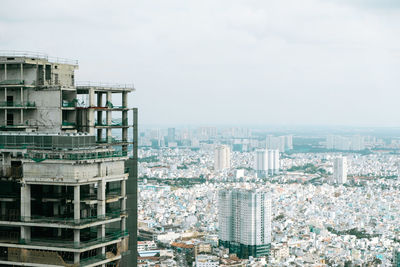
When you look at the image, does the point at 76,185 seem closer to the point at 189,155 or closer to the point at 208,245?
the point at 208,245

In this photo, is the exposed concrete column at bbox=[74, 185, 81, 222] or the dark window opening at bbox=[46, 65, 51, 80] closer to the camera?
the exposed concrete column at bbox=[74, 185, 81, 222]

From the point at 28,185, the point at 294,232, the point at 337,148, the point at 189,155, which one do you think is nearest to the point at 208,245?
the point at 294,232

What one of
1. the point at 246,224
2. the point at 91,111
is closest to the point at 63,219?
the point at 91,111

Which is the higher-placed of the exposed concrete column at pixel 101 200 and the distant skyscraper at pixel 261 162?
the exposed concrete column at pixel 101 200

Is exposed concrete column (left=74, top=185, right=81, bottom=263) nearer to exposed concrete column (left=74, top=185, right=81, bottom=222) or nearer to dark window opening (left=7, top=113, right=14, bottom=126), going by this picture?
exposed concrete column (left=74, top=185, right=81, bottom=222)

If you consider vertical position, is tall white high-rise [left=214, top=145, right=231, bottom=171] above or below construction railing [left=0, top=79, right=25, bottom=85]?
below

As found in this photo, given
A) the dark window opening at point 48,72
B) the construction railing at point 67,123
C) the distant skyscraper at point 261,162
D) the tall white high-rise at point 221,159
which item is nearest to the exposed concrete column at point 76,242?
the construction railing at point 67,123

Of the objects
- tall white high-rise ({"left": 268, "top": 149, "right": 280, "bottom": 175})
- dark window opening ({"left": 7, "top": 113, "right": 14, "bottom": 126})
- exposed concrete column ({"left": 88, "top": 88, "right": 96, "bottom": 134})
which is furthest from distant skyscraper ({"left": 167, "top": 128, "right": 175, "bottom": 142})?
dark window opening ({"left": 7, "top": 113, "right": 14, "bottom": 126})

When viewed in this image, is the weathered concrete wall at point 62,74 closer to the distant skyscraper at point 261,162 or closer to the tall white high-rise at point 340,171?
the tall white high-rise at point 340,171
